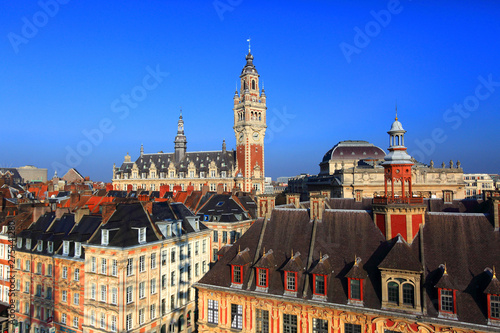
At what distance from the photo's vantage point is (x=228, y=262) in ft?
80.4

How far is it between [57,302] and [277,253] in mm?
22629

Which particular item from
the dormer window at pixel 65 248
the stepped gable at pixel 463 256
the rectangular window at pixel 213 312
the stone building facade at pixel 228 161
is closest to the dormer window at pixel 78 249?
the dormer window at pixel 65 248

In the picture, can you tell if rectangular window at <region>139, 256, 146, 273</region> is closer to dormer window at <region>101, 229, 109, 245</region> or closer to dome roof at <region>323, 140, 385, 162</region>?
dormer window at <region>101, 229, 109, 245</region>

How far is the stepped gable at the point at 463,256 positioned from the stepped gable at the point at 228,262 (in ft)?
34.2

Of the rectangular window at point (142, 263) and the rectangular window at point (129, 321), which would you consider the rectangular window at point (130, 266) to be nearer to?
the rectangular window at point (142, 263)

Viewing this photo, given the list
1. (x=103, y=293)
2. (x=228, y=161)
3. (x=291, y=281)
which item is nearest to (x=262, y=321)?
(x=291, y=281)

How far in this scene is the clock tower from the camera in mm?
97500

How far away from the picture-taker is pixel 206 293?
23.8 meters

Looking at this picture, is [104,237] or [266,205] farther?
[104,237]

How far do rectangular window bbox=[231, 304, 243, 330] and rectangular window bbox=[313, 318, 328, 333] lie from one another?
188 inches

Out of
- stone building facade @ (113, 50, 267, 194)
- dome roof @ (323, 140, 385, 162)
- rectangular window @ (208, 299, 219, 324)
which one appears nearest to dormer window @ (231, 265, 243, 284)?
rectangular window @ (208, 299, 219, 324)

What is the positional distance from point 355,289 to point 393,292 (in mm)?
1979

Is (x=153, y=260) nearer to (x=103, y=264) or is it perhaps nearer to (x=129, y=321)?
(x=103, y=264)

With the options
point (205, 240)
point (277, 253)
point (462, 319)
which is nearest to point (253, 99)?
point (205, 240)
